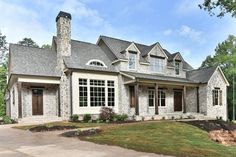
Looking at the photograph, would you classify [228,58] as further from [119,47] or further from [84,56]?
[84,56]

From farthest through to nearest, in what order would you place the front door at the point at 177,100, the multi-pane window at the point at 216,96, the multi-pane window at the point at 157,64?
the multi-pane window at the point at 216,96, the front door at the point at 177,100, the multi-pane window at the point at 157,64

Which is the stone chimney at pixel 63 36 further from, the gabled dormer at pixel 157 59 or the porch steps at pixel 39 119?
the gabled dormer at pixel 157 59

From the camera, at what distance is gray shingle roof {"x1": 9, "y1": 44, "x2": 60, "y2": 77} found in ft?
Answer: 67.7

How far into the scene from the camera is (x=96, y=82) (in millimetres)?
21688

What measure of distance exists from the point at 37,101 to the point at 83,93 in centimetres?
396

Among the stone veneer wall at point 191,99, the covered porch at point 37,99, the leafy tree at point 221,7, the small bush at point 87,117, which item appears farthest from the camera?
the stone veneer wall at point 191,99

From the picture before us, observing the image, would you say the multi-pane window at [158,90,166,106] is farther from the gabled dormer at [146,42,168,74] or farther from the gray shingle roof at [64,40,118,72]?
the gray shingle roof at [64,40,118,72]

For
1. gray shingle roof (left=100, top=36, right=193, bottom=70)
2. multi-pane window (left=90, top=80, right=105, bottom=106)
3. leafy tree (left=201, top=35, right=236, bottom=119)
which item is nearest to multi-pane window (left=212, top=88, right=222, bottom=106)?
gray shingle roof (left=100, top=36, right=193, bottom=70)

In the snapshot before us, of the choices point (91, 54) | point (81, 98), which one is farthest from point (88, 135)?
point (91, 54)

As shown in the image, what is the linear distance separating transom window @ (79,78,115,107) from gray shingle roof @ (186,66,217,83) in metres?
10.2

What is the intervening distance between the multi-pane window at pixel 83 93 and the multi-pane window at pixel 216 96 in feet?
46.6

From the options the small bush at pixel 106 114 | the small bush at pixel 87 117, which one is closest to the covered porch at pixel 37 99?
the small bush at pixel 87 117

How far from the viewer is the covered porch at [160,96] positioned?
73.5ft

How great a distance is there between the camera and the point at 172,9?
62.2ft
